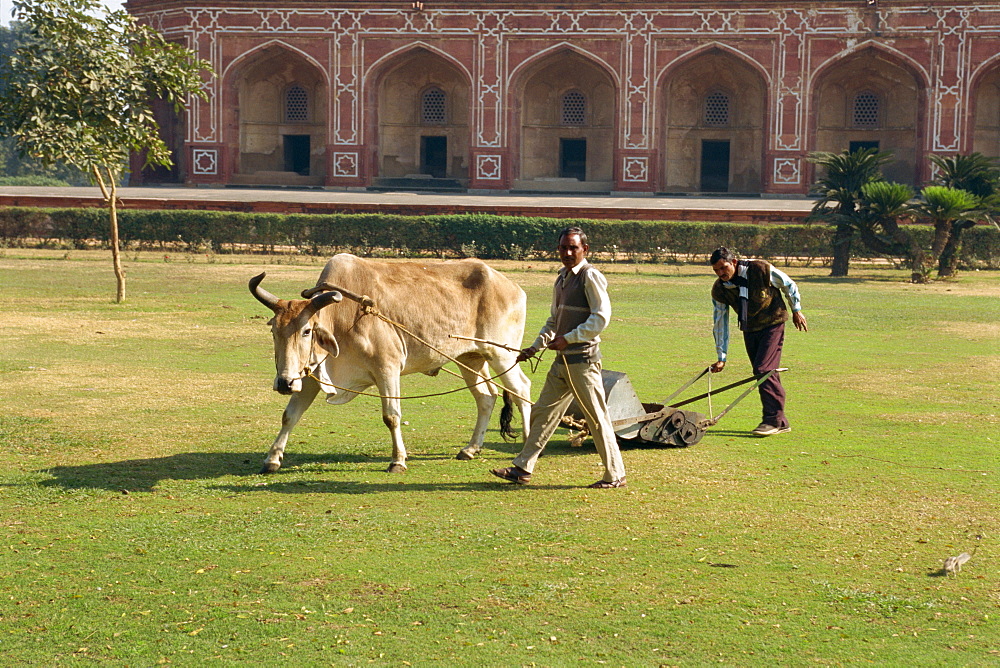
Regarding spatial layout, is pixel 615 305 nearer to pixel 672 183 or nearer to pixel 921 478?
pixel 921 478

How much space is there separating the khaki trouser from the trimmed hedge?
63.1 ft

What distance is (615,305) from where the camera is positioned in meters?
16.9

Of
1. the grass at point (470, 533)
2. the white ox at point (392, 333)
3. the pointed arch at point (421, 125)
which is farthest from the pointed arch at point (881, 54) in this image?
the white ox at point (392, 333)

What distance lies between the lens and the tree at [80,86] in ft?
47.3

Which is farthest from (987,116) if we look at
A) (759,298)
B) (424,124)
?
(759,298)

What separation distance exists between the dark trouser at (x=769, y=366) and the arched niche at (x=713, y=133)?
29.7 m

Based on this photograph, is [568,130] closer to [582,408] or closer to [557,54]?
[557,54]

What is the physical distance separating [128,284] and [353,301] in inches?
509

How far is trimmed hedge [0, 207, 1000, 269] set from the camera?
2561 cm

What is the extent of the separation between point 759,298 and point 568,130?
30851 millimetres

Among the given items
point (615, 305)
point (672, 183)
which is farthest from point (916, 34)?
point (615, 305)

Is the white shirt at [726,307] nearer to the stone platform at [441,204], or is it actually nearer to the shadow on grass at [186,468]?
the shadow on grass at [186,468]

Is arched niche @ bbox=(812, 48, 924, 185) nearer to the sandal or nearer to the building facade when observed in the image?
the building facade

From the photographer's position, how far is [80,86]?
1459 centimetres
